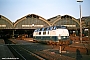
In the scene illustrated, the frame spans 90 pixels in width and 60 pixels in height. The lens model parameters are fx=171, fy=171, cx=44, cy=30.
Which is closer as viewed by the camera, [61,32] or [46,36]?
[61,32]

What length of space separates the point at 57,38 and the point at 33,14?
64.0 meters

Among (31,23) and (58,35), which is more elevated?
(31,23)

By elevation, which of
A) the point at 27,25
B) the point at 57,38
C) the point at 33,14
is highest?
the point at 33,14

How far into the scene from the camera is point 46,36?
4397 centimetres

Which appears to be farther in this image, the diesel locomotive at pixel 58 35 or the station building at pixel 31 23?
Answer: the station building at pixel 31 23

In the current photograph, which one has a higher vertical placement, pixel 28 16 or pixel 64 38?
pixel 28 16

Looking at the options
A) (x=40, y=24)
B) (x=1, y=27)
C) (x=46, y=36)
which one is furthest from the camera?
(x=40, y=24)

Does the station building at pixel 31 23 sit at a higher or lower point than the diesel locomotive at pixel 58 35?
higher

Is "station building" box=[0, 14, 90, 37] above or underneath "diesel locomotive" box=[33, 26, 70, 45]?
above

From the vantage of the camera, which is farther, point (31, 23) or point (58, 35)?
point (31, 23)

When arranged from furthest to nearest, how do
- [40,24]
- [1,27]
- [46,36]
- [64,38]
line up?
[40,24] < [1,27] < [46,36] < [64,38]

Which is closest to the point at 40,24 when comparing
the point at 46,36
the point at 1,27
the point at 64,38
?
the point at 1,27

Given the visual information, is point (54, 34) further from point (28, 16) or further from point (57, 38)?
point (28, 16)

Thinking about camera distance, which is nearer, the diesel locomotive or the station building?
the diesel locomotive
